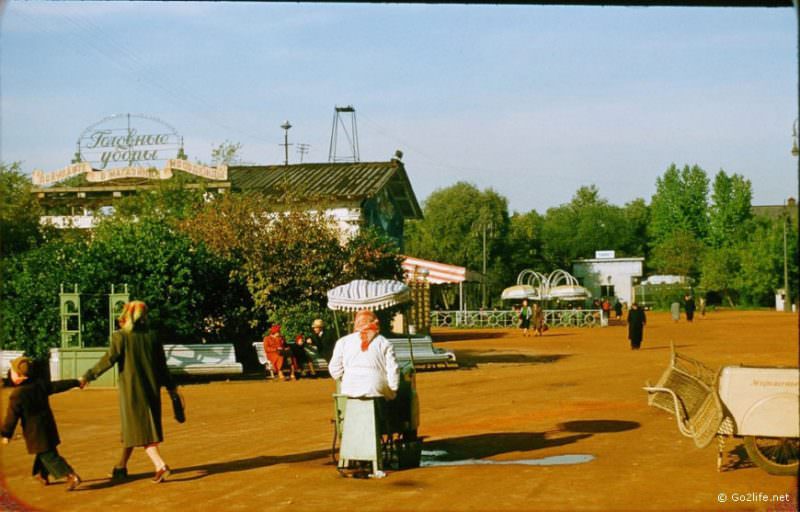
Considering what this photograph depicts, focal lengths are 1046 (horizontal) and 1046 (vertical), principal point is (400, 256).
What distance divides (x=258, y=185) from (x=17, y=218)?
52.2 feet

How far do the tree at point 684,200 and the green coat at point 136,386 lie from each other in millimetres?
90449

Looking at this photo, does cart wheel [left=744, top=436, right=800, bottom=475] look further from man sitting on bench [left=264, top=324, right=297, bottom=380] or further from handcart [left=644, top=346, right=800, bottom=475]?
man sitting on bench [left=264, top=324, right=297, bottom=380]

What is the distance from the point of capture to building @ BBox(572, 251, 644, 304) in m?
95.4

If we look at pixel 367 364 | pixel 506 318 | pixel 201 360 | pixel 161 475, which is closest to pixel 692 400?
pixel 367 364

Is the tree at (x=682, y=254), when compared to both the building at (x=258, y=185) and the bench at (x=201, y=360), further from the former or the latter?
the bench at (x=201, y=360)

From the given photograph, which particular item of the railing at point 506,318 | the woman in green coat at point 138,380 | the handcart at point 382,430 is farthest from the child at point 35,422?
the railing at point 506,318

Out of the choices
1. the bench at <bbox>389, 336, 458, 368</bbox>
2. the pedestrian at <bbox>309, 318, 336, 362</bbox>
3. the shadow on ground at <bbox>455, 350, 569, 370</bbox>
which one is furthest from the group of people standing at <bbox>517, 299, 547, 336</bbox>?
the pedestrian at <bbox>309, 318, 336, 362</bbox>

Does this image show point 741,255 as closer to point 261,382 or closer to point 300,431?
point 261,382

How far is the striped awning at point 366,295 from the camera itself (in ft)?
57.9

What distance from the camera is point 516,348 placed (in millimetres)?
36594

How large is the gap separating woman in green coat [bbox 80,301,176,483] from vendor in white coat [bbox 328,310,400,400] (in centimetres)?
175

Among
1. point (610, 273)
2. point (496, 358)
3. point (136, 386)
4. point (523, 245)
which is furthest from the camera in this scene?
point (610, 273)

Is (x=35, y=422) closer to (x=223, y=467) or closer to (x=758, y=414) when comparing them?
(x=223, y=467)

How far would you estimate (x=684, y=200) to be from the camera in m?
97.8
